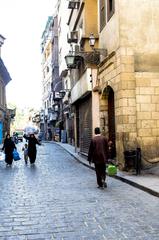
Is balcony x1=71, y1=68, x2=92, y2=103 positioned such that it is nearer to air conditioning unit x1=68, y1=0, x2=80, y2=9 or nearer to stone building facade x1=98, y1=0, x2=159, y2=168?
Result: stone building facade x1=98, y1=0, x2=159, y2=168

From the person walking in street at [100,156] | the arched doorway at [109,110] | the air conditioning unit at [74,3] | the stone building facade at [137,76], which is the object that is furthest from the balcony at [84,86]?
the person walking in street at [100,156]

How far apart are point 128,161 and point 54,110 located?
4435 cm

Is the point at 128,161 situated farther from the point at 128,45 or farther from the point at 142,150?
the point at 128,45

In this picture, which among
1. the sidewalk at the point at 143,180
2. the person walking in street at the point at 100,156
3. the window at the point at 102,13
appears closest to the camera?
the sidewalk at the point at 143,180

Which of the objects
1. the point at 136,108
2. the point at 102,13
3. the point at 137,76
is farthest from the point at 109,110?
the point at 102,13

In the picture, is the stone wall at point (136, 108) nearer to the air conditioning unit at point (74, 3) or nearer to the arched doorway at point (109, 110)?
the arched doorway at point (109, 110)

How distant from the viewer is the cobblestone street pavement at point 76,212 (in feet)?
20.8

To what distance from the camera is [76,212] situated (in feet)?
26.2

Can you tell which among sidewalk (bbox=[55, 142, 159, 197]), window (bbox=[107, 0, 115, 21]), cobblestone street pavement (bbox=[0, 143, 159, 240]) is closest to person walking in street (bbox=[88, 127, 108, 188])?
cobblestone street pavement (bbox=[0, 143, 159, 240])

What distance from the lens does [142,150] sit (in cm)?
1517

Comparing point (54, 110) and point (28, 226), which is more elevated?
point (54, 110)

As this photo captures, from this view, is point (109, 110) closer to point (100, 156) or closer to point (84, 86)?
point (84, 86)

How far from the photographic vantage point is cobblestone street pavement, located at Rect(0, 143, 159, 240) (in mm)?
6352

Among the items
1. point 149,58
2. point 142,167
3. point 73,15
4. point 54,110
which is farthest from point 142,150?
point 54,110
